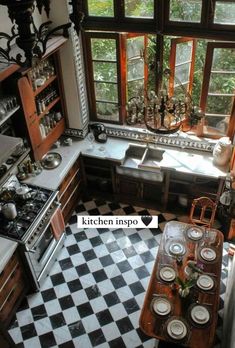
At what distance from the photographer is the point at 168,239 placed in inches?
163

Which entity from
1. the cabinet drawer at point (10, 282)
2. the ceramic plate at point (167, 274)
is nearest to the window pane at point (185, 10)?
the ceramic plate at point (167, 274)

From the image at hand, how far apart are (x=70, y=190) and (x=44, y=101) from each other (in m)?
1.38

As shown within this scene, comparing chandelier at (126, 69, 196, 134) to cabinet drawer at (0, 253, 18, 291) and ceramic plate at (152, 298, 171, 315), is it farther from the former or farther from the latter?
cabinet drawer at (0, 253, 18, 291)

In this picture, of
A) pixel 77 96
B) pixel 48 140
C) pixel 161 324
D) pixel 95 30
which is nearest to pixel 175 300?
pixel 161 324

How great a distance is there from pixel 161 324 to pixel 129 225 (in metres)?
2.09

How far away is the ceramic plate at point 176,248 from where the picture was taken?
396cm

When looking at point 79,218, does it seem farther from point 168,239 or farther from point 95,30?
point 95,30

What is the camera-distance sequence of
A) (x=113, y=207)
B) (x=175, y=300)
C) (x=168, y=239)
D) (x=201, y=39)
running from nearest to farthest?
(x=175, y=300) → (x=168, y=239) → (x=201, y=39) → (x=113, y=207)

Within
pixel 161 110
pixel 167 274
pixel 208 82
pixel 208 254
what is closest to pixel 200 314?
pixel 167 274

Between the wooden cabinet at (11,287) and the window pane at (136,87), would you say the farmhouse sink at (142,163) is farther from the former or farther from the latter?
the wooden cabinet at (11,287)

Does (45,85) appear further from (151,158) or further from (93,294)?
(93,294)

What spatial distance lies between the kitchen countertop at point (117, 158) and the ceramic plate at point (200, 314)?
74.8 inches

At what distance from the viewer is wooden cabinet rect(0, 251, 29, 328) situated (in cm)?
393

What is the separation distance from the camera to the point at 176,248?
400 cm
